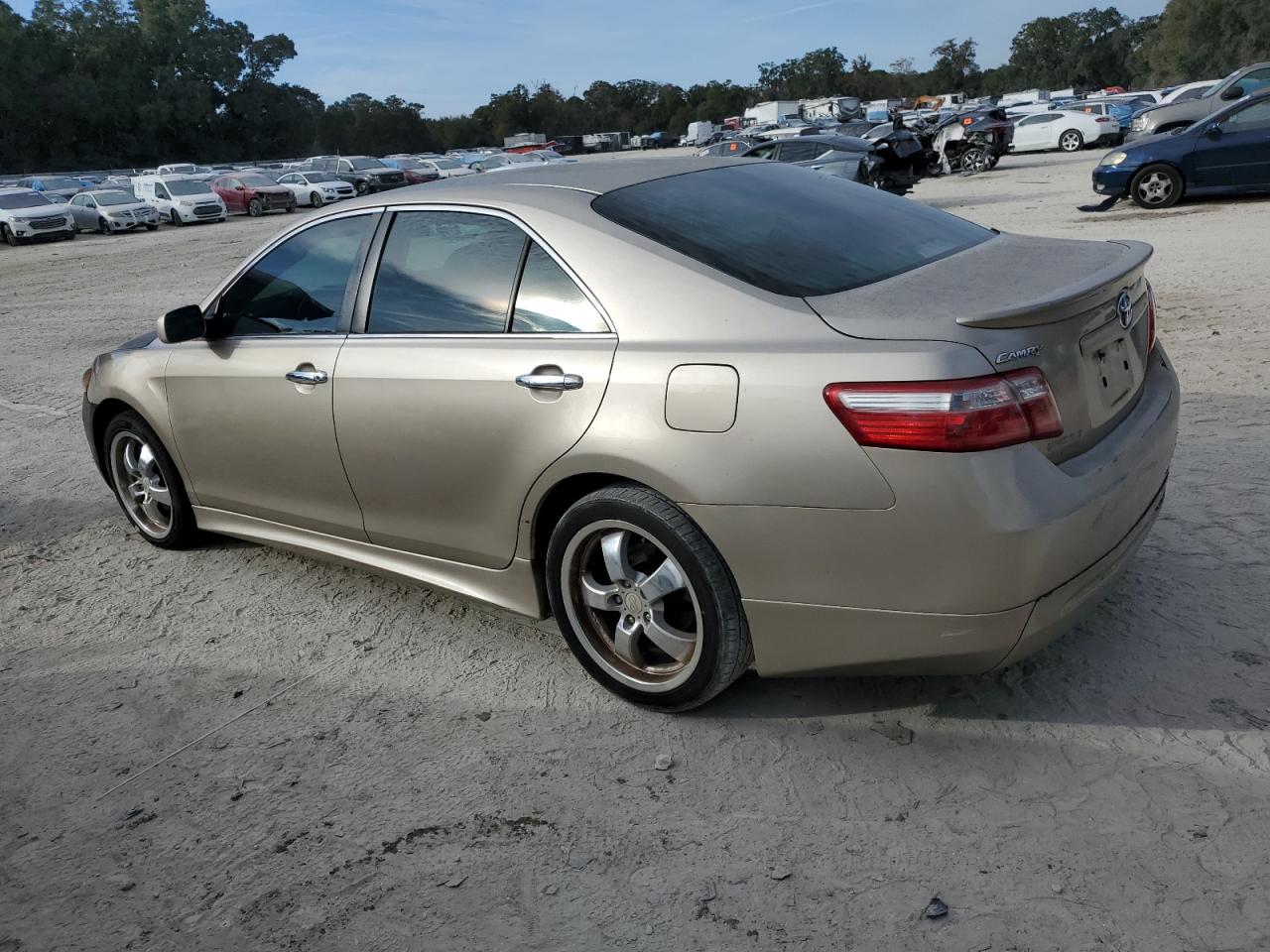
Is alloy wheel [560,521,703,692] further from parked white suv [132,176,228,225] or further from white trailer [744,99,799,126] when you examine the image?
white trailer [744,99,799,126]

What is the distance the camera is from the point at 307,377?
400 cm

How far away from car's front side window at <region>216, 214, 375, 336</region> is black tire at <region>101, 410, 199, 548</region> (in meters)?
0.80

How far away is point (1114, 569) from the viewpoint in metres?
3.04

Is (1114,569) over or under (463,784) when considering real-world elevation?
over

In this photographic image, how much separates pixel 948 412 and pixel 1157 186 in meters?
14.5

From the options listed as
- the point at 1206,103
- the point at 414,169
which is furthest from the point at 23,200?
the point at 1206,103

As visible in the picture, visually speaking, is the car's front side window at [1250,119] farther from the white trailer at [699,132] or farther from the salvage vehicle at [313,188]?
the white trailer at [699,132]

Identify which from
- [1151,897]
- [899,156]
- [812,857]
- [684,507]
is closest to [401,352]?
[684,507]

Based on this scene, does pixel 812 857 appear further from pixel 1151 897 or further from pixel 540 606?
pixel 540 606

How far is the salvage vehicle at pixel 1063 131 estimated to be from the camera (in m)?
33.0

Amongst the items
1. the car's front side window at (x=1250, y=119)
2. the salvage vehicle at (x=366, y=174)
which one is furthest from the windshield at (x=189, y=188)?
the car's front side window at (x=1250, y=119)

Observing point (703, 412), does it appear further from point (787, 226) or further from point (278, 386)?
point (278, 386)

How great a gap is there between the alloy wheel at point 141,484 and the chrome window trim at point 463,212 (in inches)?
64.6

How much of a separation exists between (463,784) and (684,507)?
3.35ft
